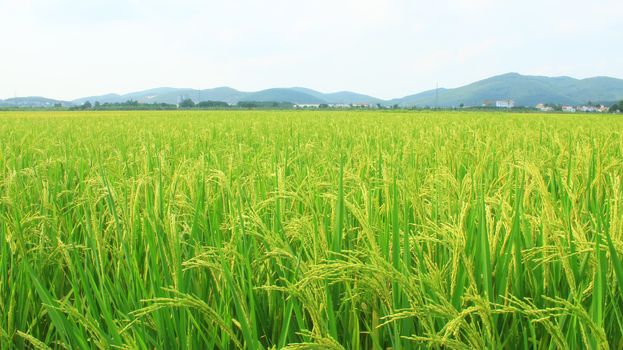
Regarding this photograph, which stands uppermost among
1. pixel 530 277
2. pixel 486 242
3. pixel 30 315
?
pixel 486 242

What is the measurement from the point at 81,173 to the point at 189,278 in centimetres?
212

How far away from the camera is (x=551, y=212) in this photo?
4.36 ft

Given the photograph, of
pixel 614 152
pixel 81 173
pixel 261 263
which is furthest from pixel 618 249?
pixel 614 152

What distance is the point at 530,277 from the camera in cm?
130

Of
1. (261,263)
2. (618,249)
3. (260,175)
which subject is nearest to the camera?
(618,249)

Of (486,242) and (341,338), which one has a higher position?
(486,242)

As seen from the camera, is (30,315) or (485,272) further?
(30,315)

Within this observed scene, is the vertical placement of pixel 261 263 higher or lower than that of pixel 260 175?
lower

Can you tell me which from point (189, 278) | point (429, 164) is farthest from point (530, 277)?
point (429, 164)

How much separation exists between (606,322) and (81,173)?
9.80ft

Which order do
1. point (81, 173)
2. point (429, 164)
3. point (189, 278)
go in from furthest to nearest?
point (429, 164) < point (81, 173) < point (189, 278)

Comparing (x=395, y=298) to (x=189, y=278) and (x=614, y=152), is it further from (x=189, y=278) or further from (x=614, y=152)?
(x=614, y=152)

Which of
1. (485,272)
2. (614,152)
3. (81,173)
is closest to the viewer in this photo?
(485,272)

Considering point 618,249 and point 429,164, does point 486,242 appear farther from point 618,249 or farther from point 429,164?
point 429,164
